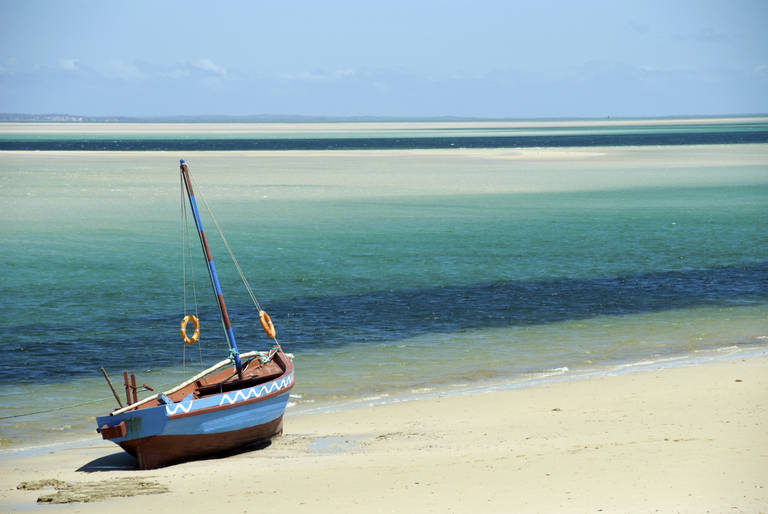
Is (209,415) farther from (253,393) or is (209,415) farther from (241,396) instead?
(253,393)

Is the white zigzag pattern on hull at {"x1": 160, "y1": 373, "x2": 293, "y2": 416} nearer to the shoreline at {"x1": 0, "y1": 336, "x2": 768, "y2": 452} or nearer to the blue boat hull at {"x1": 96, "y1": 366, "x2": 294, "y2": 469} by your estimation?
the blue boat hull at {"x1": 96, "y1": 366, "x2": 294, "y2": 469}

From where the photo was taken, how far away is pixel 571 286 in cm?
2922

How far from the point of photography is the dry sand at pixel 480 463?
1116 centimetres

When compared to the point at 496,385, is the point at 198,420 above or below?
above

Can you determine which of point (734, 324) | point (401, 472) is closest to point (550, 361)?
point (734, 324)

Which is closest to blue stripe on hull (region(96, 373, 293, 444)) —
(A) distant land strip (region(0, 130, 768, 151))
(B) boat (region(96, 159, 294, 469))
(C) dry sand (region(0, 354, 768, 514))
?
(B) boat (region(96, 159, 294, 469))

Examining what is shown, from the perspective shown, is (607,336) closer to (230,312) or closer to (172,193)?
(230,312)

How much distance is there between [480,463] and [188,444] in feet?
14.0

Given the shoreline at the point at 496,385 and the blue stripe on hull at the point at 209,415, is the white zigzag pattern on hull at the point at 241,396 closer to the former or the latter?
the blue stripe on hull at the point at 209,415

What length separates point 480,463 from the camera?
12.6 meters

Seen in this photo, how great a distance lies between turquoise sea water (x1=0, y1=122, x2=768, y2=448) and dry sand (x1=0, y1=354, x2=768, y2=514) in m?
2.41

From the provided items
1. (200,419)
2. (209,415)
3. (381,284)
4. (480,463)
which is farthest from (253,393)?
(381,284)

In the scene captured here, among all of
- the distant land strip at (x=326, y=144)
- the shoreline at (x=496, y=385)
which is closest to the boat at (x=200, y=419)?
the shoreline at (x=496, y=385)

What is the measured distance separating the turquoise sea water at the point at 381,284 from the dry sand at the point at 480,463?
7.91 feet
